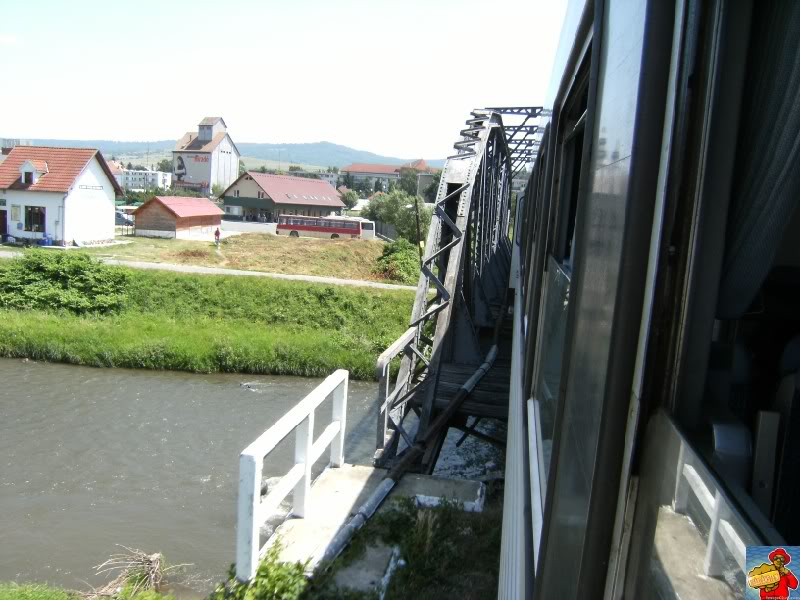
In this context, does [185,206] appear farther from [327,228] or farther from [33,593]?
[33,593]

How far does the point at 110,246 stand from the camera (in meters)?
34.8

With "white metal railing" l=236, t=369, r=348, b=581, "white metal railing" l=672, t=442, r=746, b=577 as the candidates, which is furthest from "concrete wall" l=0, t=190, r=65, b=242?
"white metal railing" l=672, t=442, r=746, b=577

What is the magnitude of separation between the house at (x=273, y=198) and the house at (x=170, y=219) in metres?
21.8

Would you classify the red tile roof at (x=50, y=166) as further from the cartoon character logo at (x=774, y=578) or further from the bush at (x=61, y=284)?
the cartoon character logo at (x=774, y=578)

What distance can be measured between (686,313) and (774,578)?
16.0 inches

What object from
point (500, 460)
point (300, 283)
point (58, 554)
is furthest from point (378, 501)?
point (300, 283)

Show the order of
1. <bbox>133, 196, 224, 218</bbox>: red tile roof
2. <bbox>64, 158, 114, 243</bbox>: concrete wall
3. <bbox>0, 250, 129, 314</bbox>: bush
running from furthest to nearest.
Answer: <bbox>133, 196, 224, 218</bbox>: red tile roof
<bbox>64, 158, 114, 243</bbox>: concrete wall
<bbox>0, 250, 129, 314</bbox>: bush

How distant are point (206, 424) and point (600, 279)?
1451 centimetres

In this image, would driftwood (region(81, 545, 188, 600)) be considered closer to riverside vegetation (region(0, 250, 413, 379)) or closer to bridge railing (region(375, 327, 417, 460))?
Result: bridge railing (region(375, 327, 417, 460))

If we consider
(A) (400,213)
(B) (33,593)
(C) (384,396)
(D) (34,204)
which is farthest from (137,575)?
(A) (400,213)

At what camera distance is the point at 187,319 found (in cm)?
2328

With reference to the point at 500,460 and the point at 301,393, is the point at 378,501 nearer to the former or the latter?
the point at 500,460

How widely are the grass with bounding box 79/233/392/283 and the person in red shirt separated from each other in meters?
29.1

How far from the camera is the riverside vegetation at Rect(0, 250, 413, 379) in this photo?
65.5ft
